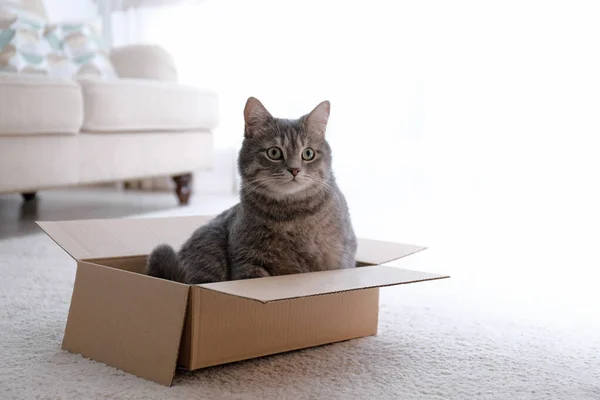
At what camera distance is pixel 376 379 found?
1.15 meters

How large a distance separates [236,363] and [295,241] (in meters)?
0.26

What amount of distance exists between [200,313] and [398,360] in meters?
0.38

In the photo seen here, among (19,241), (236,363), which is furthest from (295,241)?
(19,241)

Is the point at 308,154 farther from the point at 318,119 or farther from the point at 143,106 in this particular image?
the point at 143,106

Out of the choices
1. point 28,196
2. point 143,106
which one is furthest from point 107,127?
point 28,196

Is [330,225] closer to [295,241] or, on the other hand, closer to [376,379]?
[295,241]

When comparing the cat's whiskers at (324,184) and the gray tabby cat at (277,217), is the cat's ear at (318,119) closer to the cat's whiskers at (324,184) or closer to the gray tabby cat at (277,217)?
the gray tabby cat at (277,217)

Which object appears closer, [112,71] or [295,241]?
[295,241]

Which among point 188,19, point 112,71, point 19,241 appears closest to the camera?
point 19,241

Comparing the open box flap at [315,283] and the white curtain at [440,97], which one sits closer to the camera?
the open box flap at [315,283]

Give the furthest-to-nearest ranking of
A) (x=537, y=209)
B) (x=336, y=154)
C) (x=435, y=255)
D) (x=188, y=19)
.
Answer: (x=188, y=19), (x=336, y=154), (x=537, y=209), (x=435, y=255)

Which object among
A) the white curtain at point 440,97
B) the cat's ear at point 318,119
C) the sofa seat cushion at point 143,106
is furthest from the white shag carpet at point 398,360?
the sofa seat cushion at point 143,106

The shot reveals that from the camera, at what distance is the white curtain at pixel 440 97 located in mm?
3037

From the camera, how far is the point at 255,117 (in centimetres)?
139
